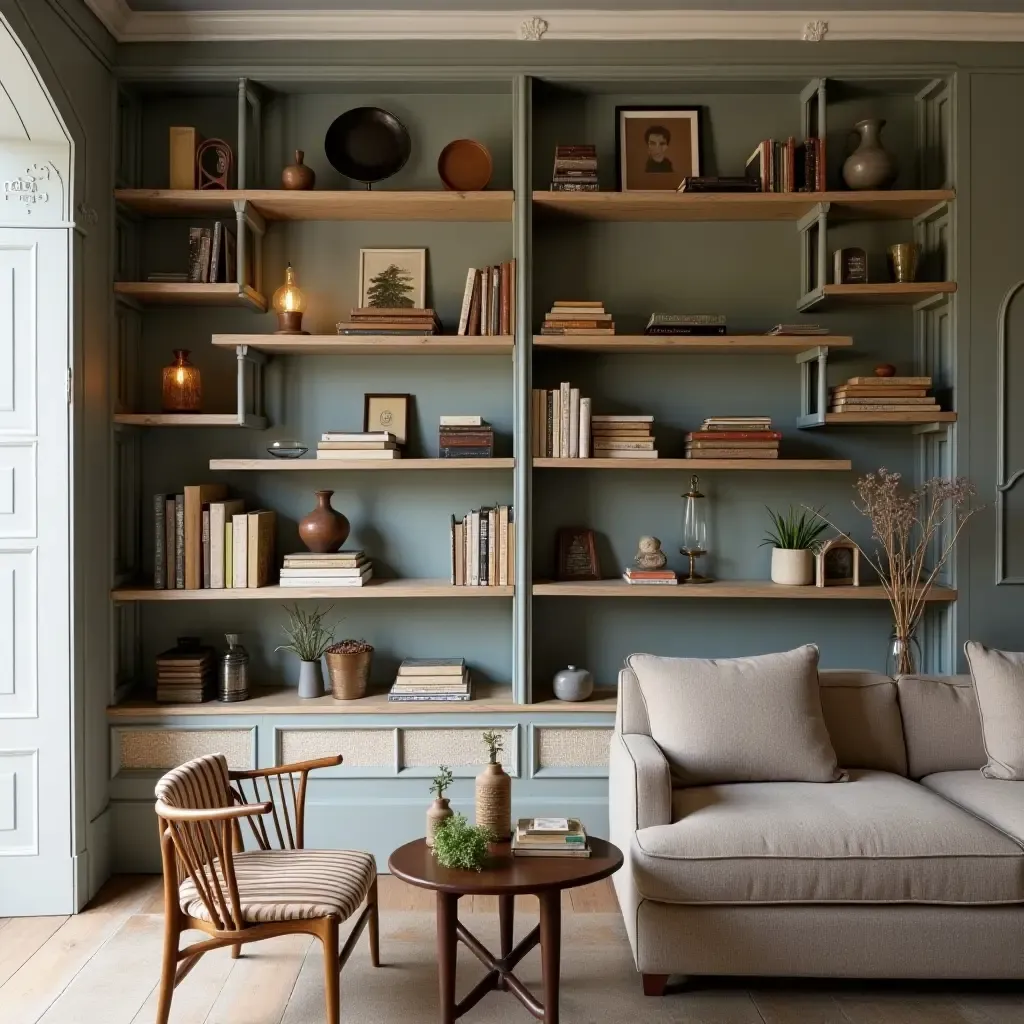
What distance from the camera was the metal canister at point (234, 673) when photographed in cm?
375

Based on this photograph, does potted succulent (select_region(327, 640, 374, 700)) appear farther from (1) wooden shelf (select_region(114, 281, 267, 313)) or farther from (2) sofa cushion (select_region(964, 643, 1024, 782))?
(2) sofa cushion (select_region(964, 643, 1024, 782))

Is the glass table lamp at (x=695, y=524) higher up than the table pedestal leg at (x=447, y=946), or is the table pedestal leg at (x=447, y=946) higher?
the glass table lamp at (x=695, y=524)

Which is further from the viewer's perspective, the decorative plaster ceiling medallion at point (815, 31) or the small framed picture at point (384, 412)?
the small framed picture at point (384, 412)

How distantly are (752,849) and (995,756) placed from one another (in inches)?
39.6

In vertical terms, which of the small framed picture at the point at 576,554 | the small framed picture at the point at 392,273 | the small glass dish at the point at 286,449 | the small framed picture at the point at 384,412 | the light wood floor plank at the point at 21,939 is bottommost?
the light wood floor plank at the point at 21,939

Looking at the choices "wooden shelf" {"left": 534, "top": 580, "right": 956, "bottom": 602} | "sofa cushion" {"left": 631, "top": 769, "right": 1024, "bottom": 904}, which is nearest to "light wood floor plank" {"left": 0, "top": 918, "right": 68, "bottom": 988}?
"sofa cushion" {"left": 631, "top": 769, "right": 1024, "bottom": 904}

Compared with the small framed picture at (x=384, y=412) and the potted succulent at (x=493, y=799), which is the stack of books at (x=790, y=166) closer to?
the small framed picture at (x=384, y=412)

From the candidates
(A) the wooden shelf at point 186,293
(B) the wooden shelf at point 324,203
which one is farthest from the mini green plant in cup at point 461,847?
(B) the wooden shelf at point 324,203

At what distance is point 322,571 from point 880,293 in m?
2.29

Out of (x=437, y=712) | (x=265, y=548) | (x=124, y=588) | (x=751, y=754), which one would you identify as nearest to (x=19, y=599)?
(x=124, y=588)

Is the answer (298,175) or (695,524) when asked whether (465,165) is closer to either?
(298,175)

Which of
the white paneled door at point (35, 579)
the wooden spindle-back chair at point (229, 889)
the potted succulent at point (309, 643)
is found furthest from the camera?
the potted succulent at point (309, 643)

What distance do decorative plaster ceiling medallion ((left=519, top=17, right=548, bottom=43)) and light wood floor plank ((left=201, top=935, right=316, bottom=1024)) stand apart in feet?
10.4

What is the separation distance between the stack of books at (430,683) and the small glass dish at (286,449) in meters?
→ 0.89
